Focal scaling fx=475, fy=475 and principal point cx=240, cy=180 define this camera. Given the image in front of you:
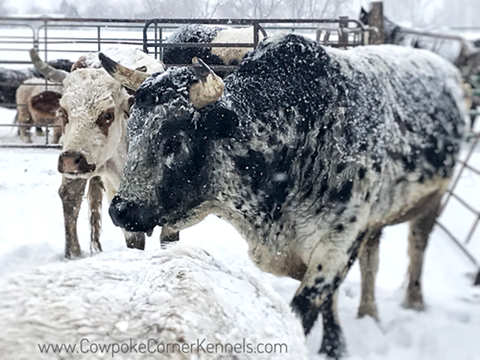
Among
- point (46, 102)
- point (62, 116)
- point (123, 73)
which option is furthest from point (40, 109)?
point (123, 73)

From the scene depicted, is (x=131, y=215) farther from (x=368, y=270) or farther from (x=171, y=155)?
(x=368, y=270)

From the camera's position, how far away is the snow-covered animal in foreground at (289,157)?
0.67m

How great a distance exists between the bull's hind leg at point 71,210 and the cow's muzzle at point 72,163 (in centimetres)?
3

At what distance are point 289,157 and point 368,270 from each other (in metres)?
0.20

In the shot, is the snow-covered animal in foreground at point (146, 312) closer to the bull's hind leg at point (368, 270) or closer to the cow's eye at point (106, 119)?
the bull's hind leg at point (368, 270)

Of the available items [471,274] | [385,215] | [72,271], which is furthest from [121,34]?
[471,274]

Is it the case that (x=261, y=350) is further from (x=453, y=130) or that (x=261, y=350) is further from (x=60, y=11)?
(x=60, y=11)

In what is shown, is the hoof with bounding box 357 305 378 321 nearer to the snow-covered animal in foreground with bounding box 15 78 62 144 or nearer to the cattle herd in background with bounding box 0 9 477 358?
the cattle herd in background with bounding box 0 9 477 358

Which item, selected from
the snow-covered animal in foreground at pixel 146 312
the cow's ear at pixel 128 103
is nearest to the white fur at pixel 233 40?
the cow's ear at pixel 128 103

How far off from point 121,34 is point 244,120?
230 mm

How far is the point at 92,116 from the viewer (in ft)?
3.28

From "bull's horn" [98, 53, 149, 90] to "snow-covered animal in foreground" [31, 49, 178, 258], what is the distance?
0.35 feet

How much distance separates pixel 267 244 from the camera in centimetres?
77

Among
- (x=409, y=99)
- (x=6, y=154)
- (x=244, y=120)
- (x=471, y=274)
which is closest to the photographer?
(x=471, y=274)
